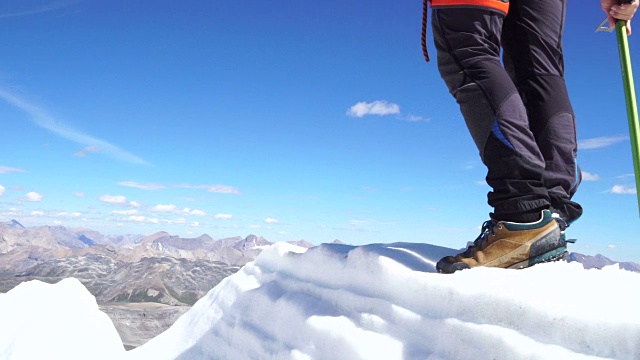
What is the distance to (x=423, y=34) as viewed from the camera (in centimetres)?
349

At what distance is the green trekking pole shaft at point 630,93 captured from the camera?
10.0 ft

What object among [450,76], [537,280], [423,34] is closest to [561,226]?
[537,280]

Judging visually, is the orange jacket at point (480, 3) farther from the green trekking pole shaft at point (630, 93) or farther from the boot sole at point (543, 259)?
the boot sole at point (543, 259)

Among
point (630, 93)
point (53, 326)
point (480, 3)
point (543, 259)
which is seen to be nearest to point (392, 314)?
point (543, 259)

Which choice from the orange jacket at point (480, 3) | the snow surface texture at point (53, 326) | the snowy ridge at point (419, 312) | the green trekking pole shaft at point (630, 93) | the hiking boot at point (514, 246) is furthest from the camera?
the snow surface texture at point (53, 326)

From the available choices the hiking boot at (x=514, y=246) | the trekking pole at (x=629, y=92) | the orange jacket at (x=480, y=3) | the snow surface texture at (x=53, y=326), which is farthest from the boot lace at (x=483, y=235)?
the snow surface texture at (x=53, y=326)

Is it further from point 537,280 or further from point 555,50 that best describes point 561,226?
point 555,50

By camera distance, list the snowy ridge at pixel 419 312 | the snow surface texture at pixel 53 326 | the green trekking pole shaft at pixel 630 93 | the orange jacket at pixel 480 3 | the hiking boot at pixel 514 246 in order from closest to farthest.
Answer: the snowy ridge at pixel 419 312 → the hiking boot at pixel 514 246 → the orange jacket at pixel 480 3 → the green trekking pole shaft at pixel 630 93 → the snow surface texture at pixel 53 326

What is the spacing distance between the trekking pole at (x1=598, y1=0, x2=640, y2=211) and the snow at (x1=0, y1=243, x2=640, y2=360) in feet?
2.57

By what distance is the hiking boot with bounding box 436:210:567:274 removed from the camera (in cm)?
284

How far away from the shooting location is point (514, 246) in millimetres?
2854

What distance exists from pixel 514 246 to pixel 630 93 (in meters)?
1.60

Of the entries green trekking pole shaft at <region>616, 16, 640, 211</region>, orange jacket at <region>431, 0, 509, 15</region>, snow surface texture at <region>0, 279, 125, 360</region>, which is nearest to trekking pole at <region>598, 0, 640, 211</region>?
green trekking pole shaft at <region>616, 16, 640, 211</region>

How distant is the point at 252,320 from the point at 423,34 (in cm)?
270
